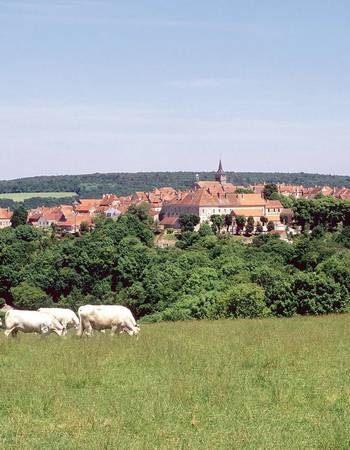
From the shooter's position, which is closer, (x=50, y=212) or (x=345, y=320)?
(x=345, y=320)

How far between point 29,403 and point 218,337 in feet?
25.2

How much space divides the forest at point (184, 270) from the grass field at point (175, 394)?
859 inches

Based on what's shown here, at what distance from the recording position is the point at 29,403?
990 centimetres

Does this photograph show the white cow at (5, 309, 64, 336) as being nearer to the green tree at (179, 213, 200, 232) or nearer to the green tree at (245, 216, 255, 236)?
the green tree at (245, 216, 255, 236)

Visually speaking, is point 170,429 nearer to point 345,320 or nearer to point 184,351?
point 184,351

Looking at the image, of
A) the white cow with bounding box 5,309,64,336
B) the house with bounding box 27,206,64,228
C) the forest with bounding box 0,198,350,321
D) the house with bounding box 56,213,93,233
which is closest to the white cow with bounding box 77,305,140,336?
the white cow with bounding box 5,309,64,336

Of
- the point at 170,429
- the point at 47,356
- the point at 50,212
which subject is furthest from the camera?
the point at 50,212

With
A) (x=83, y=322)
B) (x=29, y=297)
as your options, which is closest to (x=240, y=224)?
(x=29, y=297)

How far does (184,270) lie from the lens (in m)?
72.8

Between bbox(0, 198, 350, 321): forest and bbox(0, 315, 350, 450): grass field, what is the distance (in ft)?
71.6

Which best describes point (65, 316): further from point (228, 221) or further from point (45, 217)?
point (45, 217)

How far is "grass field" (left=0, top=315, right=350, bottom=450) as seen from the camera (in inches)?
334

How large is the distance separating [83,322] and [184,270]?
54962 mm

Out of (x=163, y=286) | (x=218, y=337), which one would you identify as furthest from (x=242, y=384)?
(x=163, y=286)
